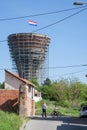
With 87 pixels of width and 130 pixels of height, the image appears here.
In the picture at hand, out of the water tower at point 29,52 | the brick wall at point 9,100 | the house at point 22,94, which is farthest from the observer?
the water tower at point 29,52

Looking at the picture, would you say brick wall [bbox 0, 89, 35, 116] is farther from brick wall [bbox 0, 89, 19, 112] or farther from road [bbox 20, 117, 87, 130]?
road [bbox 20, 117, 87, 130]

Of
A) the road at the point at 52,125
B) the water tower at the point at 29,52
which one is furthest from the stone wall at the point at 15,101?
the water tower at the point at 29,52

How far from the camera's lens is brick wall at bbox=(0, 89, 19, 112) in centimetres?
5334

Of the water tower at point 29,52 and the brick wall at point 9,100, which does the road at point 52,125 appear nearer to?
the brick wall at point 9,100

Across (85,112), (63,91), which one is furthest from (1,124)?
(63,91)

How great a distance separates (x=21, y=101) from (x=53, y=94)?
75.6 meters

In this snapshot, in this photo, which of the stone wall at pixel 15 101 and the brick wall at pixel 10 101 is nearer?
the stone wall at pixel 15 101

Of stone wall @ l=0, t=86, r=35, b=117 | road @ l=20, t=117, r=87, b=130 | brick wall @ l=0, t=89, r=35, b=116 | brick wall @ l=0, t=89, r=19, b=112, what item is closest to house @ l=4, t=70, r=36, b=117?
stone wall @ l=0, t=86, r=35, b=117

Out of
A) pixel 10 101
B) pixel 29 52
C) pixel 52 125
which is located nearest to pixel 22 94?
pixel 10 101

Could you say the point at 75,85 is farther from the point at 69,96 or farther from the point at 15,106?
A: the point at 15,106

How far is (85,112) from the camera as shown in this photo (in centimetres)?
6150

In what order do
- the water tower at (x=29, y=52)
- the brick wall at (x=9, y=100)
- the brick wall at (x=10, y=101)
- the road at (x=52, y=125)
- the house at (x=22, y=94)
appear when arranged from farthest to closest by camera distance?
the water tower at (x=29, y=52) → the brick wall at (x=9, y=100) → the brick wall at (x=10, y=101) → the house at (x=22, y=94) → the road at (x=52, y=125)

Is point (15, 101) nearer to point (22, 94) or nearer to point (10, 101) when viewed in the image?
point (10, 101)

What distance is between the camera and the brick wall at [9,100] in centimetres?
5334
